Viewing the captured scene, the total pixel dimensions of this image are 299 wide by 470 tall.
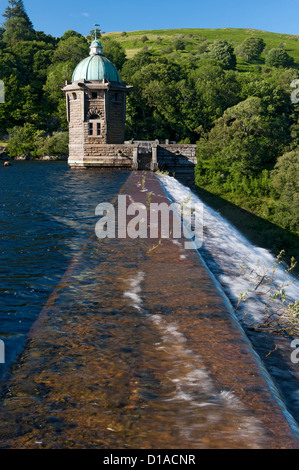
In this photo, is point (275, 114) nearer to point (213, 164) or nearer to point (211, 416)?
point (213, 164)

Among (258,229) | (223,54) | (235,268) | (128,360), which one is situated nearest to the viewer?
(128,360)

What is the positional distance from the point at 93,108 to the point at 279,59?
93458mm

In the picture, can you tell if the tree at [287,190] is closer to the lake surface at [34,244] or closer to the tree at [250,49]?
the lake surface at [34,244]

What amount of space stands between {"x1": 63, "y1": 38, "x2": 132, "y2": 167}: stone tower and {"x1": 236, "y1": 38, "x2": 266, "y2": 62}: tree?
98.6 metres

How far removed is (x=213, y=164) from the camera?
5441 centimetres

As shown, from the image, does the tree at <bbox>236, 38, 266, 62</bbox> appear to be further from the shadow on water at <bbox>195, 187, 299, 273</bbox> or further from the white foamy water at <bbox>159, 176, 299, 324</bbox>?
the white foamy water at <bbox>159, 176, 299, 324</bbox>

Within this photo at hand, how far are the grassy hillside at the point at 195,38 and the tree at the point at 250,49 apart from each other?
8.04 feet

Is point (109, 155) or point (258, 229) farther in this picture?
point (258, 229)

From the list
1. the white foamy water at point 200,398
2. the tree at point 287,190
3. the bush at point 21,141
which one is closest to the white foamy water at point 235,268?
the white foamy water at point 200,398

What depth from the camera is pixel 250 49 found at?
122438mm

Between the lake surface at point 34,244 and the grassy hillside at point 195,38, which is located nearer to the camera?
the lake surface at point 34,244

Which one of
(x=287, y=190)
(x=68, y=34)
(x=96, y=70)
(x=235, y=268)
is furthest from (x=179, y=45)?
(x=235, y=268)

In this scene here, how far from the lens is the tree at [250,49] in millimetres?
121500

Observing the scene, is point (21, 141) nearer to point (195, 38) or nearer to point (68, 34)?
point (68, 34)
